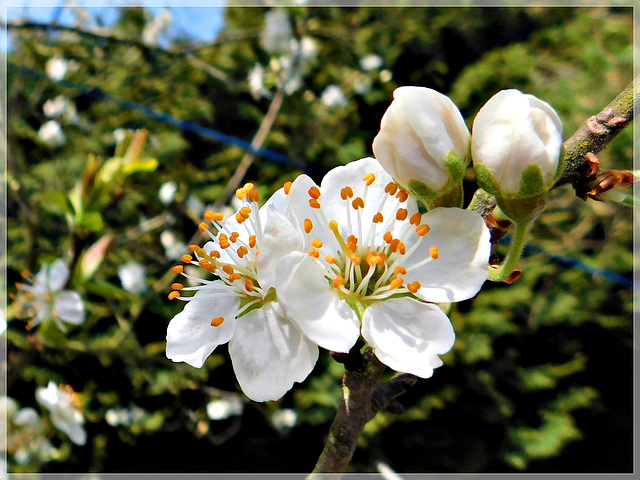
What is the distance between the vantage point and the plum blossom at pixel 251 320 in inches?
14.7

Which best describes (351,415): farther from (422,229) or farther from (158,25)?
(158,25)

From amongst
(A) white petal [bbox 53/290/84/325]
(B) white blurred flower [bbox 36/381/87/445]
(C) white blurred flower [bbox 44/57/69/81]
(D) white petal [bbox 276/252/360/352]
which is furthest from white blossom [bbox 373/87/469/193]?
(C) white blurred flower [bbox 44/57/69/81]

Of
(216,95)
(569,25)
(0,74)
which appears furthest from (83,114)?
(569,25)

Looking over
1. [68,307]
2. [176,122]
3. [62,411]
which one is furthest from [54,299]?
[176,122]

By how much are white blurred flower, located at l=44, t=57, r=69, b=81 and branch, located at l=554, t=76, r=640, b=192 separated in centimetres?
215

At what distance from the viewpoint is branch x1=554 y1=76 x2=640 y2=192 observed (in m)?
0.38

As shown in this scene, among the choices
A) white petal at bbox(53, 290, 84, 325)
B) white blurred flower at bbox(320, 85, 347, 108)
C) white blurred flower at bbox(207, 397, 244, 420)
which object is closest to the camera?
white petal at bbox(53, 290, 84, 325)

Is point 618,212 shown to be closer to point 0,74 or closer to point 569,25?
point 569,25

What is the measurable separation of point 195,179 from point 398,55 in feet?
3.34

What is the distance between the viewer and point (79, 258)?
1.00 m

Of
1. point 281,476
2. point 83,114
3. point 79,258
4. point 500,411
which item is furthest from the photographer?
point 83,114

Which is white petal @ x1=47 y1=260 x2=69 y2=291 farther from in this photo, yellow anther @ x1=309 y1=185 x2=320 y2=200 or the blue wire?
yellow anther @ x1=309 y1=185 x2=320 y2=200

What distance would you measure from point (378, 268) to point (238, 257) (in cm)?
13

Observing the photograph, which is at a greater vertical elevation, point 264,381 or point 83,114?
point 264,381
